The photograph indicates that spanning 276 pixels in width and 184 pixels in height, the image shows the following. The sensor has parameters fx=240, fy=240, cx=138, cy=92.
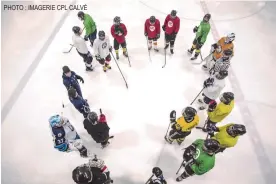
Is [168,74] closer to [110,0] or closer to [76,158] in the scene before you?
[76,158]

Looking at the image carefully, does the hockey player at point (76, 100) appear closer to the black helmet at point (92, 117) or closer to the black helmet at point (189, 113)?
the black helmet at point (92, 117)

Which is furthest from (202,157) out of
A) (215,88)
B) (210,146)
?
(215,88)

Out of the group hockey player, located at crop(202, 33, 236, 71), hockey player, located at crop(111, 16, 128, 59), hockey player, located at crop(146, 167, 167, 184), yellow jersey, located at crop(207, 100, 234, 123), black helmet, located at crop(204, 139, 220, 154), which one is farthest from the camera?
hockey player, located at crop(111, 16, 128, 59)

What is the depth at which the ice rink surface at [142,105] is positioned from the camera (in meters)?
4.05

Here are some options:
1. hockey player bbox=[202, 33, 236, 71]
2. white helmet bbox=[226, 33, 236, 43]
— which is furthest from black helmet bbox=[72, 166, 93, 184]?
white helmet bbox=[226, 33, 236, 43]

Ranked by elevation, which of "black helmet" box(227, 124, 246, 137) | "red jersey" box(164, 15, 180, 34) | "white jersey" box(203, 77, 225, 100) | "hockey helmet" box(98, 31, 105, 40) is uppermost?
"red jersey" box(164, 15, 180, 34)

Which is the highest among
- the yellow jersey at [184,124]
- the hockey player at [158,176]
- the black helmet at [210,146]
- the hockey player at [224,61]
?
the hockey player at [224,61]

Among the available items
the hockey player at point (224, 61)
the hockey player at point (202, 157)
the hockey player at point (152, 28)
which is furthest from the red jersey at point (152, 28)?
the hockey player at point (202, 157)

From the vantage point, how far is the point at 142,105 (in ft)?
15.7

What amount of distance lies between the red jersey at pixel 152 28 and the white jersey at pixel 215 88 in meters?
1.71

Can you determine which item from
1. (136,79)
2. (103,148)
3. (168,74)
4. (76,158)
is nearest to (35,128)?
(76,158)

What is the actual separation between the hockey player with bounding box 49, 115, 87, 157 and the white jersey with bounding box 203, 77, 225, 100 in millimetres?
2330

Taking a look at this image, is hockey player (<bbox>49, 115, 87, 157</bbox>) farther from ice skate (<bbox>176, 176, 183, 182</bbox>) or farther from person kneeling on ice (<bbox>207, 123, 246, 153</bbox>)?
person kneeling on ice (<bbox>207, 123, 246, 153</bbox>)

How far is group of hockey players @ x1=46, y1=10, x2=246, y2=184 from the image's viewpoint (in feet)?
9.92
